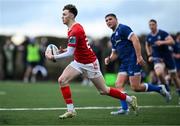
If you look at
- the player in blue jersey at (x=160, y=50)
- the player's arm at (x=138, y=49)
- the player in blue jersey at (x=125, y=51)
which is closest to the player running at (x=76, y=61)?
the player's arm at (x=138, y=49)

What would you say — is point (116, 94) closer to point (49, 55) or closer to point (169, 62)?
point (49, 55)

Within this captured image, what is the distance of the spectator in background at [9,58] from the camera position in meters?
36.0

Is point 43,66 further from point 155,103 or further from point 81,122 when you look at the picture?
point 81,122

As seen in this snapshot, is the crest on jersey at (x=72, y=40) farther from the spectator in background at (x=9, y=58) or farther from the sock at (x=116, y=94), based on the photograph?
the spectator in background at (x=9, y=58)

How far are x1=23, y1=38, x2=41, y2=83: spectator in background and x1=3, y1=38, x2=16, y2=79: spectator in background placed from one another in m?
1.06

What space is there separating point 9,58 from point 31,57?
6.64 feet

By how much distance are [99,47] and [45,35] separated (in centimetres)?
669

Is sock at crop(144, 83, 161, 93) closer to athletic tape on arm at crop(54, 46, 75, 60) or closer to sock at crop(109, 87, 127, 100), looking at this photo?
sock at crop(109, 87, 127, 100)

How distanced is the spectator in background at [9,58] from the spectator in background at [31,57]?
3.49 ft

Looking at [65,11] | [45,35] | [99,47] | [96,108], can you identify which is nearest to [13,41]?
[45,35]

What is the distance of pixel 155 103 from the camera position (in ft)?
58.2

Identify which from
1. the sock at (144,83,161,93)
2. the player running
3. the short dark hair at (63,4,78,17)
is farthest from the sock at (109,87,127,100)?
the sock at (144,83,161,93)

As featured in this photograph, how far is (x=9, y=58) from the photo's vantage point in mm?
36406

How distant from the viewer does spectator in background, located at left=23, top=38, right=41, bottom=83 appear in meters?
34.9
